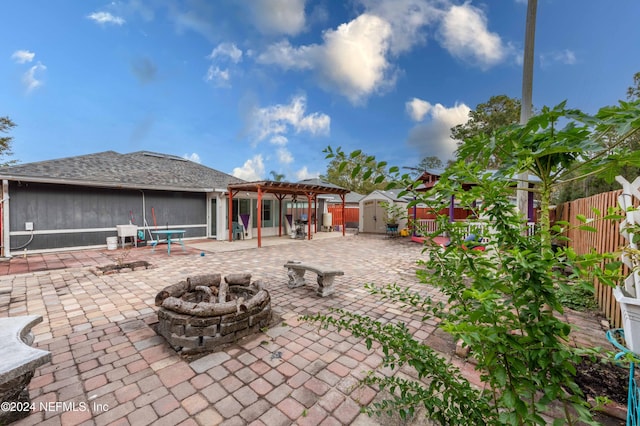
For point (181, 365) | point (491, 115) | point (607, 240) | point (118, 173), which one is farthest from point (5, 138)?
point (491, 115)

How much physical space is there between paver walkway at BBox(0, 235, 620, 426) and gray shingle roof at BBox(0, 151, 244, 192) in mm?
4238

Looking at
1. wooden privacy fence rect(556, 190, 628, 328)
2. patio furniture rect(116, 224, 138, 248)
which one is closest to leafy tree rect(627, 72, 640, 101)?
wooden privacy fence rect(556, 190, 628, 328)

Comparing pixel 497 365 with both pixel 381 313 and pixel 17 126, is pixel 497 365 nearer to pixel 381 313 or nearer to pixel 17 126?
pixel 381 313

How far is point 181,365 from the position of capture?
93.2 inches

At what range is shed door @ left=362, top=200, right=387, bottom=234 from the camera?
15.0m

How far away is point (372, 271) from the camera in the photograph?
6039 millimetres

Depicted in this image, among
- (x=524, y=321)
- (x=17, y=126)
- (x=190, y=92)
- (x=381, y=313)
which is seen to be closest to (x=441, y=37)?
(x=381, y=313)

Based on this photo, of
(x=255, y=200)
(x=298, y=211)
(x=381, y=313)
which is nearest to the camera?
(x=381, y=313)

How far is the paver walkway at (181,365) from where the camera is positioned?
1827mm

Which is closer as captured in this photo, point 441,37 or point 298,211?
point 441,37

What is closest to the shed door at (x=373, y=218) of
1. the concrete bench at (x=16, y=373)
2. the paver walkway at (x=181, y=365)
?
the paver walkway at (x=181, y=365)

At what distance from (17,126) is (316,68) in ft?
58.2

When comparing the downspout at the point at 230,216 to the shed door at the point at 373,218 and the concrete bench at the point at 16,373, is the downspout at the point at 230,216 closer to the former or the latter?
the shed door at the point at 373,218

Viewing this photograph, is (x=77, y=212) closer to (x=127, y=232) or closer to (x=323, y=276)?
(x=127, y=232)
